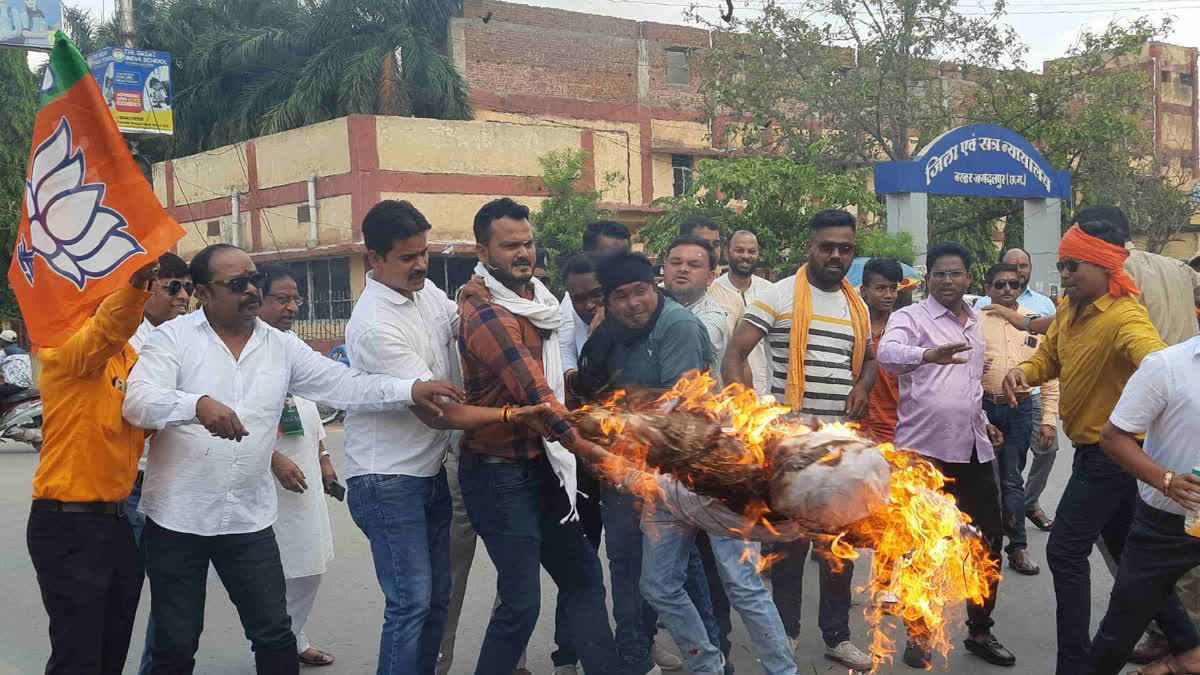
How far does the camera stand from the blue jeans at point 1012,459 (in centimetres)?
718

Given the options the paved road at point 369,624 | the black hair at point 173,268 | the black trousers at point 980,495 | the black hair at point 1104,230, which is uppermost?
the black hair at point 1104,230

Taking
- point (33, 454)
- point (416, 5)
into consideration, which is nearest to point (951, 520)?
point (33, 454)

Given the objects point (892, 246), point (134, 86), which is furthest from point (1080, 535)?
point (134, 86)

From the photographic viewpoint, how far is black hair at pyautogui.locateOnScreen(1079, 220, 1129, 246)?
4.85 m

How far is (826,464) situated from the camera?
10.0 feet

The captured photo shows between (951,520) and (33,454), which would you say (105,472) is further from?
(33,454)

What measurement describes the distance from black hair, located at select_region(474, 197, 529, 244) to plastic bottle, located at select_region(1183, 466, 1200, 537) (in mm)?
2648

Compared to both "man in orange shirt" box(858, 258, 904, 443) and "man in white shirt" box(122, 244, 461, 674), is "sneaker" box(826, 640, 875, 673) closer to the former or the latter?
"man in orange shirt" box(858, 258, 904, 443)

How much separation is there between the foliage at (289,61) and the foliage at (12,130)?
178 inches

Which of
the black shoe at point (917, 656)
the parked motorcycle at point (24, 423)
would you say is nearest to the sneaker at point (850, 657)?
the black shoe at point (917, 656)

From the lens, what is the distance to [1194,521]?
12.8 ft

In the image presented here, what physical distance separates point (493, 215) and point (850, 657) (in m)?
2.74

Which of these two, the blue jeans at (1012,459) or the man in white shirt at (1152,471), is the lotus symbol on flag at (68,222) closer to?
the man in white shirt at (1152,471)

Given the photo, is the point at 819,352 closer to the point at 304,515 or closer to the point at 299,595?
the point at 304,515
